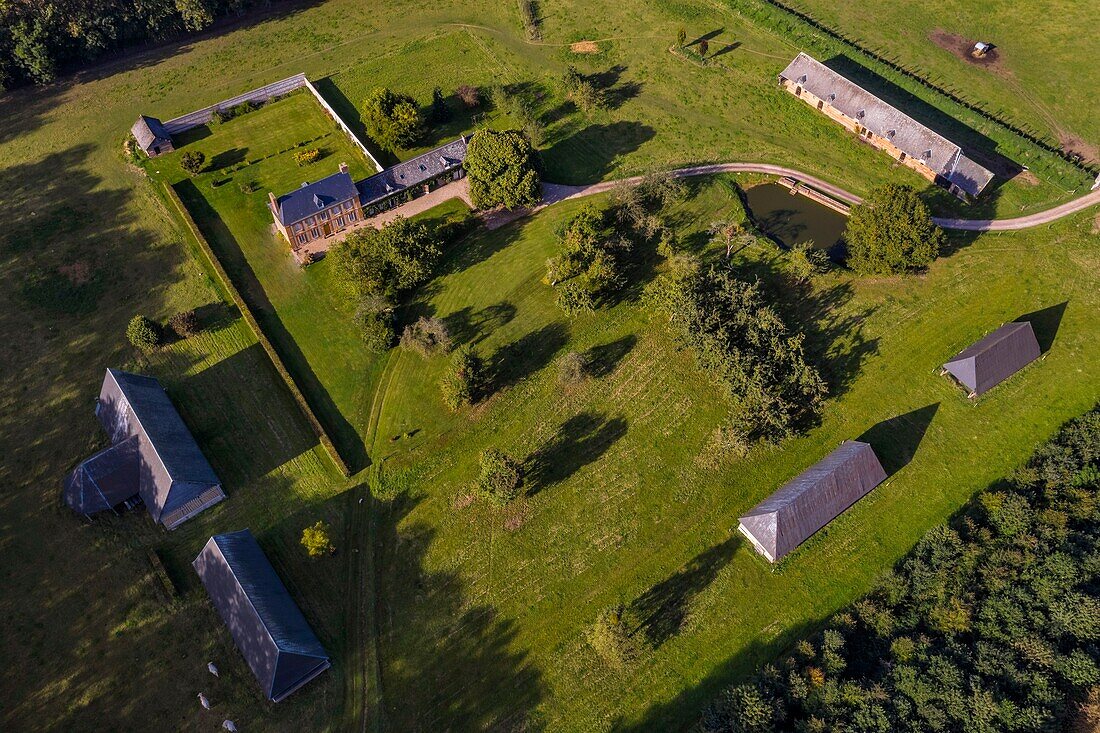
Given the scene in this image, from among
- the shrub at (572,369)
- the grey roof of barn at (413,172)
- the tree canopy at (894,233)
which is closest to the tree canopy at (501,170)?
the grey roof of barn at (413,172)

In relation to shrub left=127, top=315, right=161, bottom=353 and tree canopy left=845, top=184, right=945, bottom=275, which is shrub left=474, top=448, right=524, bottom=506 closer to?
shrub left=127, top=315, right=161, bottom=353

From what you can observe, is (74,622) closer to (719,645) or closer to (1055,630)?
(719,645)

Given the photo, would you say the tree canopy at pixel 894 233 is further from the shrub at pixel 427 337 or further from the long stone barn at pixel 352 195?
the long stone barn at pixel 352 195

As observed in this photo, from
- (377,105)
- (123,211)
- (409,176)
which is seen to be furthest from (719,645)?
(123,211)

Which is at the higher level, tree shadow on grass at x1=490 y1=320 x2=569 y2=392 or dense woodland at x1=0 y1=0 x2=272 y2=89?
dense woodland at x1=0 y1=0 x2=272 y2=89

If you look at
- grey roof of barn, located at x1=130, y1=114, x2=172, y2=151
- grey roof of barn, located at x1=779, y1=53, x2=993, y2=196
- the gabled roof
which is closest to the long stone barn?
grey roof of barn, located at x1=130, y1=114, x2=172, y2=151
